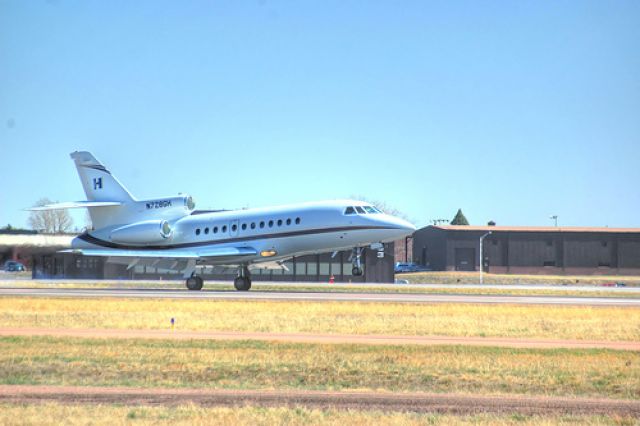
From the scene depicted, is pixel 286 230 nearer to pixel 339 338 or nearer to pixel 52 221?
pixel 339 338

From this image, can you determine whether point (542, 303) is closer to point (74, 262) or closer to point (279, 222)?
point (279, 222)

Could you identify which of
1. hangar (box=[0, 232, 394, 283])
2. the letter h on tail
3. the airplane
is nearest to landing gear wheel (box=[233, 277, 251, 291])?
the airplane

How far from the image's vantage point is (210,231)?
4884 cm

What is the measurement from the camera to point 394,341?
21344mm

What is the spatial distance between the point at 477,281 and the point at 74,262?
40602 mm

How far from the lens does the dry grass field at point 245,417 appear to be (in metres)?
11.6

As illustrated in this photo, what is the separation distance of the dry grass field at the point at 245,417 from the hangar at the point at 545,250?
294ft

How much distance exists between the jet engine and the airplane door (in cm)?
449

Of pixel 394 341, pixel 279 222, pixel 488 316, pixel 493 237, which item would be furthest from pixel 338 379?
pixel 493 237

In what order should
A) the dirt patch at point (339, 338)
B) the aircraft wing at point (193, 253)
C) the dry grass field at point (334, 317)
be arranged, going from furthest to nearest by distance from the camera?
the aircraft wing at point (193, 253) < the dry grass field at point (334, 317) < the dirt patch at point (339, 338)

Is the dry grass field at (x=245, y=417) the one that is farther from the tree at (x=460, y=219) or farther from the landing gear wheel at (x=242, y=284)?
the tree at (x=460, y=219)

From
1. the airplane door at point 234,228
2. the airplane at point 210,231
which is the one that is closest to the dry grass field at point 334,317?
the airplane at point 210,231

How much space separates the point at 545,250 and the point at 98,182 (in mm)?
65002

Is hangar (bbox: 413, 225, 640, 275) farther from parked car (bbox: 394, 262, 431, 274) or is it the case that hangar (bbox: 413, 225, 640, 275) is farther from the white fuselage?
Answer: the white fuselage
